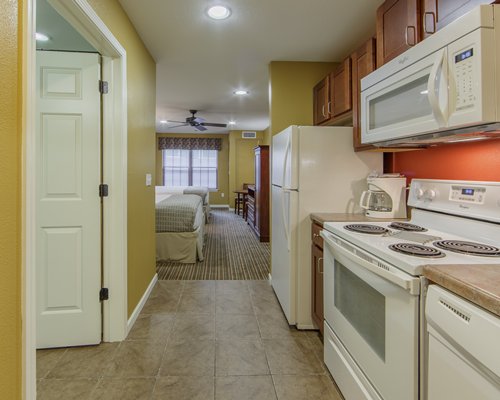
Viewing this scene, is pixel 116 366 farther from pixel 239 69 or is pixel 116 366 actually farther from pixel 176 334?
pixel 239 69

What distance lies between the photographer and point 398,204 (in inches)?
81.7

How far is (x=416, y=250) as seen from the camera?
118cm

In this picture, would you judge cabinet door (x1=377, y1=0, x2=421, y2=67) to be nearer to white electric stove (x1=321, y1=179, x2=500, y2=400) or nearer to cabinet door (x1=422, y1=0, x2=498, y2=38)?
cabinet door (x1=422, y1=0, x2=498, y2=38)

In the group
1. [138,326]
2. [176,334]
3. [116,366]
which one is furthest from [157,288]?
[116,366]

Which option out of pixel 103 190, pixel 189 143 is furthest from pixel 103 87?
pixel 189 143

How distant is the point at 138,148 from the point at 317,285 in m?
1.86

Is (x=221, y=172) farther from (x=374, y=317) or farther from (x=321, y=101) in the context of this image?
(x=374, y=317)

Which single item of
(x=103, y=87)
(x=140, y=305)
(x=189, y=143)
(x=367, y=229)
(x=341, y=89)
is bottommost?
Result: (x=140, y=305)

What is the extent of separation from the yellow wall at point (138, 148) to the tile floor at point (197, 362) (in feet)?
1.28

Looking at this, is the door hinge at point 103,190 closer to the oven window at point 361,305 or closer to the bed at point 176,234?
the oven window at point 361,305

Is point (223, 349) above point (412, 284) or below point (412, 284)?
below

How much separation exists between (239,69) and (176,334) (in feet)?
9.51

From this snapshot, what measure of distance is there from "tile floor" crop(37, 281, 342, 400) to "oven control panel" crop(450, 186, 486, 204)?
1237 millimetres

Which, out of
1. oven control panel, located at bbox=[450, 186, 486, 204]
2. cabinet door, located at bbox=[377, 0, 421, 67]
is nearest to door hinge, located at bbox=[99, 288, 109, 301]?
oven control panel, located at bbox=[450, 186, 486, 204]
